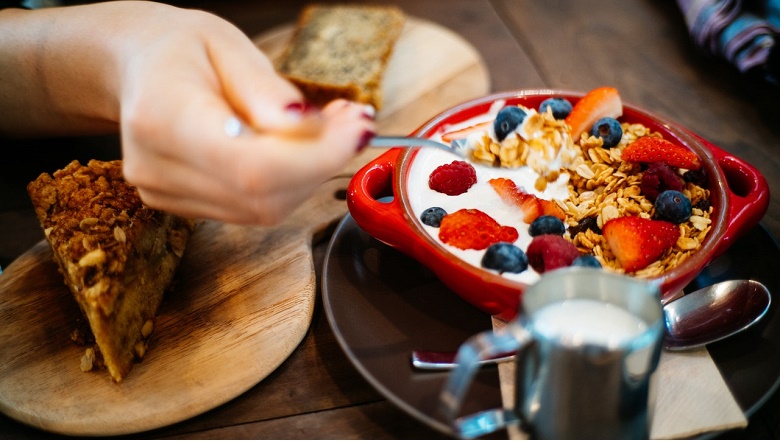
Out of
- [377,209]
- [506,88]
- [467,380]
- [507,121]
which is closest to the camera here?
[467,380]

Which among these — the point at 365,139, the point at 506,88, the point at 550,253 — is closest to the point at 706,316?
the point at 550,253

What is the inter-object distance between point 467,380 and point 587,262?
0.33 meters

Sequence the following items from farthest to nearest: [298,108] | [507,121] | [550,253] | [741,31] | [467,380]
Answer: [741,31] < [507,121] < [550,253] < [298,108] < [467,380]

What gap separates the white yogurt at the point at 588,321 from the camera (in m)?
0.87

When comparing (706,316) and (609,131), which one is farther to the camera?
(609,131)

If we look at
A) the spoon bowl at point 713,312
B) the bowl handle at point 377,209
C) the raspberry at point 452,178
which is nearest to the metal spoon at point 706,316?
the spoon bowl at point 713,312

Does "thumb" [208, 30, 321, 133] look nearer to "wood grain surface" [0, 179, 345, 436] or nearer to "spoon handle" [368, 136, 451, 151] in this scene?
"spoon handle" [368, 136, 451, 151]

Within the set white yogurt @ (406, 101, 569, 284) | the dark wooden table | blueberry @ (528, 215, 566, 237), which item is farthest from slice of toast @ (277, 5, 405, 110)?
blueberry @ (528, 215, 566, 237)

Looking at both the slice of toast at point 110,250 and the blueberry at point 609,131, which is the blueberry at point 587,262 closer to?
the blueberry at point 609,131

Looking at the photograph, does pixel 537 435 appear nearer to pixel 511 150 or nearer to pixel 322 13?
pixel 511 150

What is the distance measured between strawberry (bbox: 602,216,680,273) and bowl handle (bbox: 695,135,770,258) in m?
0.08

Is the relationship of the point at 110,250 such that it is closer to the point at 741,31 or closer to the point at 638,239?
the point at 638,239

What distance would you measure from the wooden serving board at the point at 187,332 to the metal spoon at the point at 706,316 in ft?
0.91

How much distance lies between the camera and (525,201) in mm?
1214
